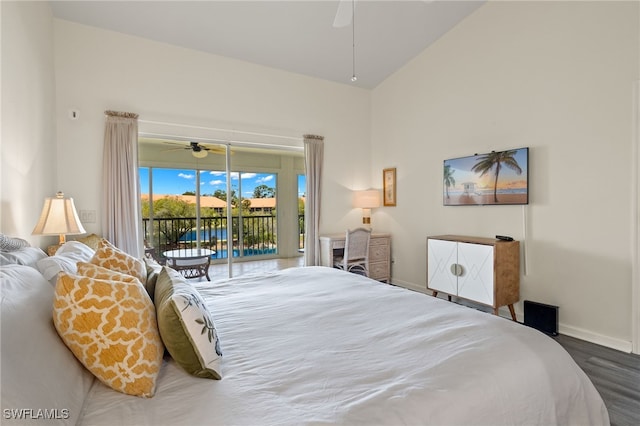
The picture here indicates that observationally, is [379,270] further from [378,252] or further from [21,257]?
[21,257]

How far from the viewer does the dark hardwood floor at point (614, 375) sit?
1.88 metres

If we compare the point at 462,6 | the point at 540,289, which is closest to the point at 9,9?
the point at 462,6

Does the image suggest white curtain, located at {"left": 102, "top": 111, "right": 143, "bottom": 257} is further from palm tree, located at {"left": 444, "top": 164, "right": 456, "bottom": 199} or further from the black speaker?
the black speaker

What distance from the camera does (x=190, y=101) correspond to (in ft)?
12.9

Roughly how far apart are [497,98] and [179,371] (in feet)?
13.1

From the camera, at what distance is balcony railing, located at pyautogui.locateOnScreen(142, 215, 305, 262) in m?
4.03

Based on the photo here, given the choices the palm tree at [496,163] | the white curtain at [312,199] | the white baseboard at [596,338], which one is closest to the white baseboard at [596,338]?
the white baseboard at [596,338]

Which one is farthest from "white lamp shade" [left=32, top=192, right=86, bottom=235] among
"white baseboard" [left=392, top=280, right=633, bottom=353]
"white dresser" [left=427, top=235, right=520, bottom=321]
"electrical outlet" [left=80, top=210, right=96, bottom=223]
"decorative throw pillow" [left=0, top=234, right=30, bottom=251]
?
"white baseboard" [left=392, top=280, right=633, bottom=353]

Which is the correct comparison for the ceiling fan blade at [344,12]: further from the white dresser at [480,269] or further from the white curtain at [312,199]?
the white dresser at [480,269]

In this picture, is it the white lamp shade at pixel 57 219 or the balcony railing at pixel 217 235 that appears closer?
the white lamp shade at pixel 57 219

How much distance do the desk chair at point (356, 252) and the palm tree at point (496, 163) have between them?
5.29 feet

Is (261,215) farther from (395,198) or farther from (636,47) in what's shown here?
(636,47)

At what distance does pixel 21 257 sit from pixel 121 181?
2.35m

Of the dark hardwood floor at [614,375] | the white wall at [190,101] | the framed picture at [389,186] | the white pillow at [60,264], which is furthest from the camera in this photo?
the framed picture at [389,186]
